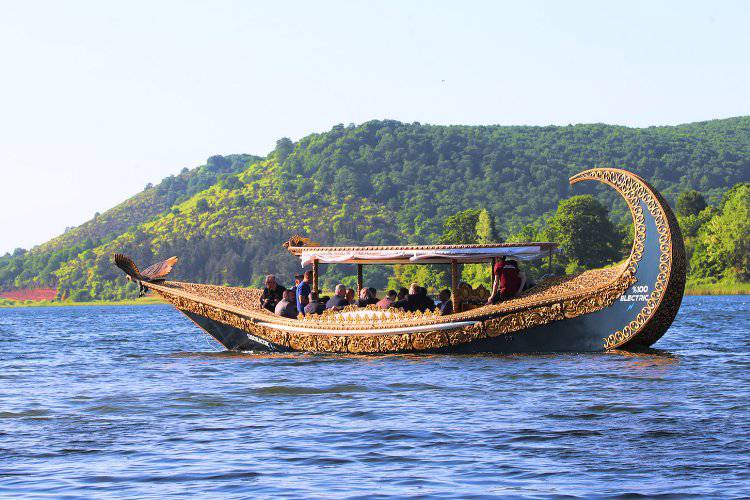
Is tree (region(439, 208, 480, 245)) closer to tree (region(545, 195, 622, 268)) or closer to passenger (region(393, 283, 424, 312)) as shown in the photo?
tree (region(545, 195, 622, 268))

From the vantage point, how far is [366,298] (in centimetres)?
2669

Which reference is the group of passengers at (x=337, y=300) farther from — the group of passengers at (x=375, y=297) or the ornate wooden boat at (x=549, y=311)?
the ornate wooden boat at (x=549, y=311)

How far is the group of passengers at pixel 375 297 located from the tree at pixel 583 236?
78.1m

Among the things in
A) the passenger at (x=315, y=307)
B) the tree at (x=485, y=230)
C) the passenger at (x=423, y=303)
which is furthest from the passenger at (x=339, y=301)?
the tree at (x=485, y=230)

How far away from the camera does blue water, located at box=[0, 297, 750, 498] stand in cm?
1205

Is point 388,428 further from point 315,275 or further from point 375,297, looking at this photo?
point 315,275

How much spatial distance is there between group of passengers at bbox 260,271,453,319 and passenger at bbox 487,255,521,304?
1157 mm

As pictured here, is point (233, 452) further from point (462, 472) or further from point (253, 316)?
point (253, 316)

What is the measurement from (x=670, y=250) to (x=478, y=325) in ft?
14.8

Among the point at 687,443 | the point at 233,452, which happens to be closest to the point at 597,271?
the point at 687,443

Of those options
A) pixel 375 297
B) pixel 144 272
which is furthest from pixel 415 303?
pixel 144 272

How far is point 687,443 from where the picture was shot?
13.8 meters

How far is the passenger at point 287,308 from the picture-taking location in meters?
27.9

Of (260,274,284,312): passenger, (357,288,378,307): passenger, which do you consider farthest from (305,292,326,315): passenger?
(260,274,284,312): passenger
